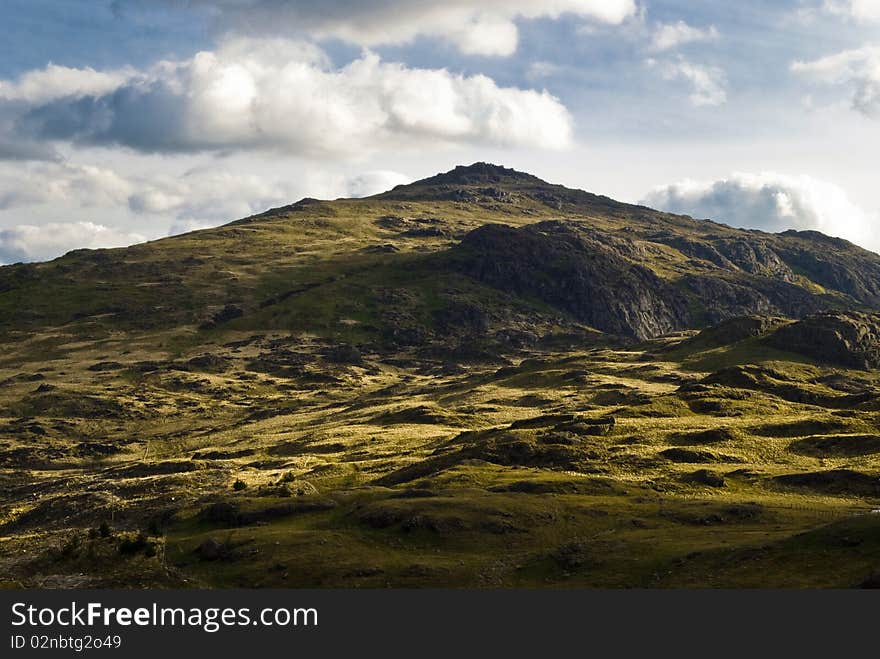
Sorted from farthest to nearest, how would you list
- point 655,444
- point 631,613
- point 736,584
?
point 655,444, point 736,584, point 631,613

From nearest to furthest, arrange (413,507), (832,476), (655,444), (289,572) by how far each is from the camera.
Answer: (289,572)
(413,507)
(832,476)
(655,444)

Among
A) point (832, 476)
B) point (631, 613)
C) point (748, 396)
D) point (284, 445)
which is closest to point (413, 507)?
point (631, 613)

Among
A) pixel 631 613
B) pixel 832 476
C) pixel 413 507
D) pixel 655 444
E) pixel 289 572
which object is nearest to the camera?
pixel 631 613

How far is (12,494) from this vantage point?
162500mm

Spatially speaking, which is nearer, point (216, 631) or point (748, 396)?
point (216, 631)

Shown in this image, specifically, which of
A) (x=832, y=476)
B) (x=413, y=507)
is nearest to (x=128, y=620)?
(x=413, y=507)

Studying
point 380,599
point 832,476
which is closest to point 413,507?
point 380,599

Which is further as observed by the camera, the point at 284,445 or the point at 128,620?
the point at 284,445

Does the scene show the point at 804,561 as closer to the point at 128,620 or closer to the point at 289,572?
the point at 289,572

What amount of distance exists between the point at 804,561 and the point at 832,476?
4801 cm

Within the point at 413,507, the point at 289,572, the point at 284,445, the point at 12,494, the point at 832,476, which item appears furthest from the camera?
the point at 284,445

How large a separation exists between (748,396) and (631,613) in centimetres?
14613

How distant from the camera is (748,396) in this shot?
193 m

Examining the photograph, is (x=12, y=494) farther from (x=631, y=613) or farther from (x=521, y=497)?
(x=631, y=613)
